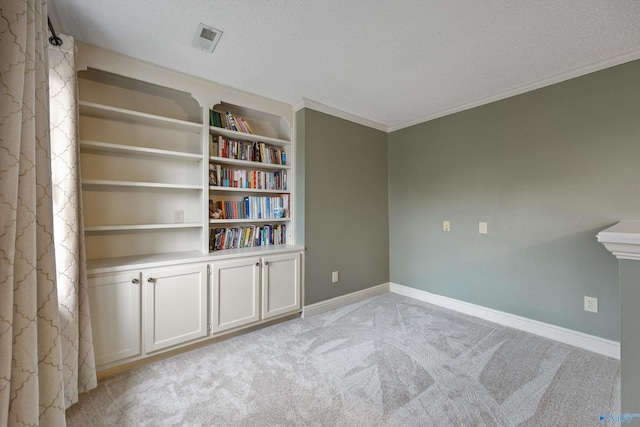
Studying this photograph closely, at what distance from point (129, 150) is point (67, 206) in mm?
744

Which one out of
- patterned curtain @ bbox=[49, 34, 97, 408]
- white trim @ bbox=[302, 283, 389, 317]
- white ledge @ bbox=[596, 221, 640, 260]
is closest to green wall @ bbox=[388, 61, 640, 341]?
white trim @ bbox=[302, 283, 389, 317]

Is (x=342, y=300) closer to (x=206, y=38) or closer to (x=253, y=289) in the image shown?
(x=253, y=289)

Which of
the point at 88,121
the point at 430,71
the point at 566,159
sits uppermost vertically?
the point at 430,71

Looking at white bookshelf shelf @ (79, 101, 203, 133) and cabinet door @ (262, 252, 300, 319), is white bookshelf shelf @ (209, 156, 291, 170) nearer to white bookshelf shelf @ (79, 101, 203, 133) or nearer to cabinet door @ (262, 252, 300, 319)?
white bookshelf shelf @ (79, 101, 203, 133)

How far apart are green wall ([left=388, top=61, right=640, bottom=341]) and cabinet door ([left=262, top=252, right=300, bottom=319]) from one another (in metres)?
1.60

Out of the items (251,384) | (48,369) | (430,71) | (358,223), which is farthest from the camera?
(358,223)

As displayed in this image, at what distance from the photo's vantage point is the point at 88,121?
6.82 ft

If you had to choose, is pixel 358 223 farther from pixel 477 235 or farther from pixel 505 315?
pixel 505 315

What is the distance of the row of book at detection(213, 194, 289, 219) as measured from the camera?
2.62 m

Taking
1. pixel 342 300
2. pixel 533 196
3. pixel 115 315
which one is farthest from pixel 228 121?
pixel 533 196

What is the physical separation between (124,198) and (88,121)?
2.10ft

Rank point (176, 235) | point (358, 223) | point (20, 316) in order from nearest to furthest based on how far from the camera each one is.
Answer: point (20, 316), point (176, 235), point (358, 223)

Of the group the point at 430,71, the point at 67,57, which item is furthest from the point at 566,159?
the point at 67,57

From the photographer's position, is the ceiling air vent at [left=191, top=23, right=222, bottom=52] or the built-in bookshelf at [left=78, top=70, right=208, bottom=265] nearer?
the ceiling air vent at [left=191, top=23, right=222, bottom=52]
